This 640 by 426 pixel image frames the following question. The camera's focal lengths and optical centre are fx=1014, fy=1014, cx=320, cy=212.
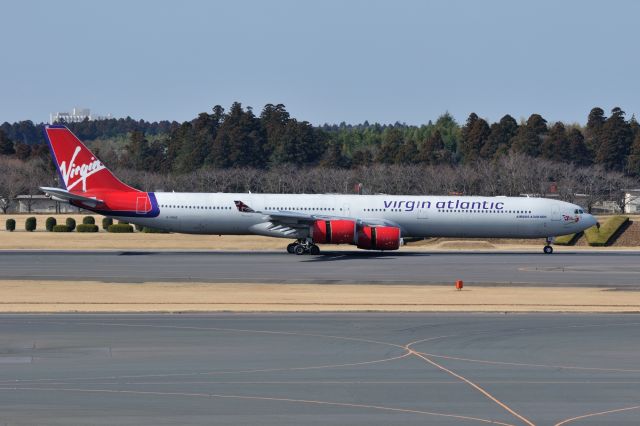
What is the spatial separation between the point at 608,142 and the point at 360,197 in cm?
9927

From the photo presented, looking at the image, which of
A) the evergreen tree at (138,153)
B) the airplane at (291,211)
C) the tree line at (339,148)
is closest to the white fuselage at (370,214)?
the airplane at (291,211)

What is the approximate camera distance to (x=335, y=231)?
194ft

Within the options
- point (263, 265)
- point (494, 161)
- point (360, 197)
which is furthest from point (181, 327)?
point (494, 161)

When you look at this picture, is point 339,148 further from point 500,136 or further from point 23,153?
point 23,153

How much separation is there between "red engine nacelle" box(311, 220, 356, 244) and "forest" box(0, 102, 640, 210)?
58.2 meters

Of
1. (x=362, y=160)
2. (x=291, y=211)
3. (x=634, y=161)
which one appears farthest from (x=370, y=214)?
(x=362, y=160)

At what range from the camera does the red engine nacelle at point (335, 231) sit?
5909 centimetres

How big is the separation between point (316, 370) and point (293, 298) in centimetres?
1540

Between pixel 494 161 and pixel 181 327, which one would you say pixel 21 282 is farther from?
pixel 494 161

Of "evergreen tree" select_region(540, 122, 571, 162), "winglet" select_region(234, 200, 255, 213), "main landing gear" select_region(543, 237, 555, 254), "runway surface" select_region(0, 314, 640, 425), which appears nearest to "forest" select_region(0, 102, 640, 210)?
"evergreen tree" select_region(540, 122, 571, 162)

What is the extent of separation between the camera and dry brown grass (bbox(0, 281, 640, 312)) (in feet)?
111

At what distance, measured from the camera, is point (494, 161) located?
14400 centimetres

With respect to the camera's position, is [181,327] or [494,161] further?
[494,161]

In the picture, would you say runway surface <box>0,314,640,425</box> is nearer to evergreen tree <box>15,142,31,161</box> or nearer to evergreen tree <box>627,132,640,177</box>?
evergreen tree <box>627,132,640,177</box>
